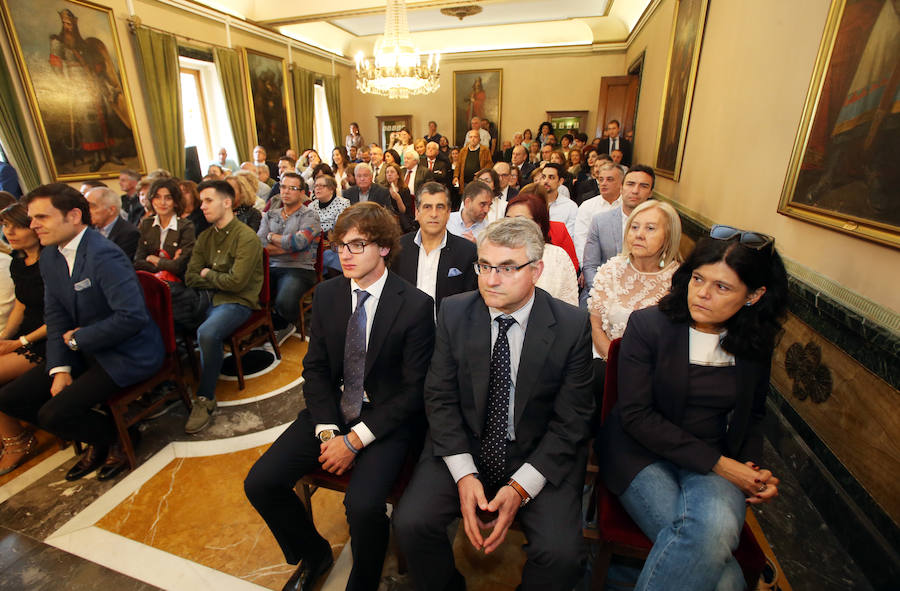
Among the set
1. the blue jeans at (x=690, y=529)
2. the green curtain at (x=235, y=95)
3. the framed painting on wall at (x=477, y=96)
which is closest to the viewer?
the blue jeans at (x=690, y=529)

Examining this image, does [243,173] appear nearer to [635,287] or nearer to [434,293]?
[434,293]

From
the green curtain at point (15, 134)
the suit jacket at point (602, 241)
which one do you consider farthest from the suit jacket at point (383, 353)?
the green curtain at point (15, 134)

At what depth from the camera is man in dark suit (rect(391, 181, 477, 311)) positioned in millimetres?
2480

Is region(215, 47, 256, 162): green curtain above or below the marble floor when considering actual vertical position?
above

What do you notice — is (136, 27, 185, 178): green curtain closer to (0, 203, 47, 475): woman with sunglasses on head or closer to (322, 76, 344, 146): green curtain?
(322, 76, 344, 146): green curtain

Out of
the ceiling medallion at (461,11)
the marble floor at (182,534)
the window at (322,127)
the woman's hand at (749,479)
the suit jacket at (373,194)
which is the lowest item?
the marble floor at (182,534)

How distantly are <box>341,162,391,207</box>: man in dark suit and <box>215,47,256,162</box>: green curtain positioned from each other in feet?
14.9

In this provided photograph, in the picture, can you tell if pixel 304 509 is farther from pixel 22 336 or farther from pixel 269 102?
pixel 269 102

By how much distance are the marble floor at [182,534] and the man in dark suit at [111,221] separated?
4.90ft

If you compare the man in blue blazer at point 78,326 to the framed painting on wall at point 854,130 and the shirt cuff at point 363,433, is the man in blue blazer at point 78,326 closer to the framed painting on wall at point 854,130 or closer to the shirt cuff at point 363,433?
the shirt cuff at point 363,433

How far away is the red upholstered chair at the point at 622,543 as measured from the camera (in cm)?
130

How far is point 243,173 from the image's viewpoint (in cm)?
410

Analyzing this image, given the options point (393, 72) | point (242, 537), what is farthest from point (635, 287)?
point (393, 72)

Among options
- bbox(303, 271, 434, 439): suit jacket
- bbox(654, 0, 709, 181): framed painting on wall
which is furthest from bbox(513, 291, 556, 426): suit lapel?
bbox(654, 0, 709, 181): framed painting on wall
